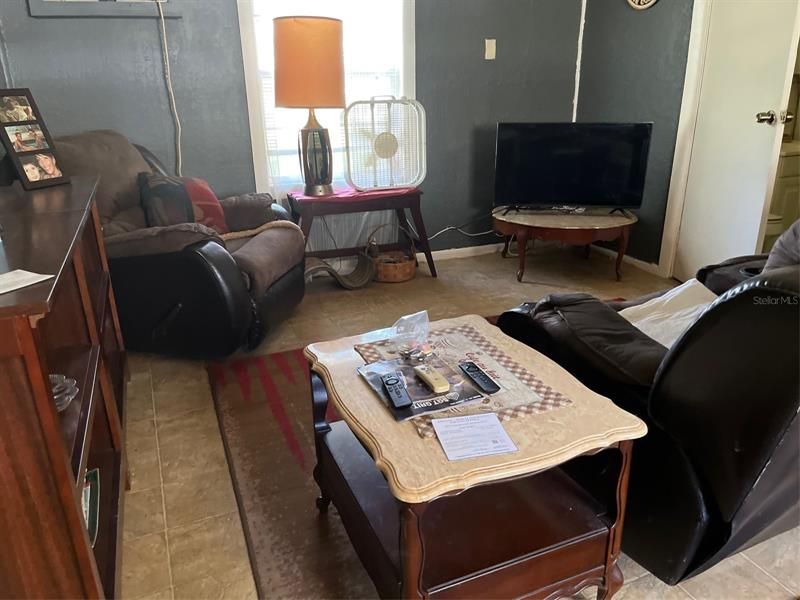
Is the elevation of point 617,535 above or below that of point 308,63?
below

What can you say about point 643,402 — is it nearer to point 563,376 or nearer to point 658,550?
point 563,376

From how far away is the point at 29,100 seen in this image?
2336mm

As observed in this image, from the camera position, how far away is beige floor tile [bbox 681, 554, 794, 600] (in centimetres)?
148

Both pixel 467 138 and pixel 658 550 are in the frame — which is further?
pixel 467 138

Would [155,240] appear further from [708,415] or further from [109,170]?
[708,415]

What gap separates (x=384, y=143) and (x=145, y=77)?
135cm

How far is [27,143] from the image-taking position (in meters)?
2.21

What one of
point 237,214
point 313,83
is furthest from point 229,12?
point 237,214

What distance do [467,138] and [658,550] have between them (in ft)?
10.4

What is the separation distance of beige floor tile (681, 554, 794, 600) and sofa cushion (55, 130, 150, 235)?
242cm

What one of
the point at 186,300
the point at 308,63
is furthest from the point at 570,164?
the point at 186,300

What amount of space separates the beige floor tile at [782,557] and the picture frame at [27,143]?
252cm

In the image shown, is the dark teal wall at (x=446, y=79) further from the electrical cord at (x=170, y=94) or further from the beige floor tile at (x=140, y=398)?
the beige floor tile at (x=140, y=398)

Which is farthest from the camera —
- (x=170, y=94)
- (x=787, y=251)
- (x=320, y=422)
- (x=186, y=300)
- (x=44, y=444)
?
(x=170, y=94)
